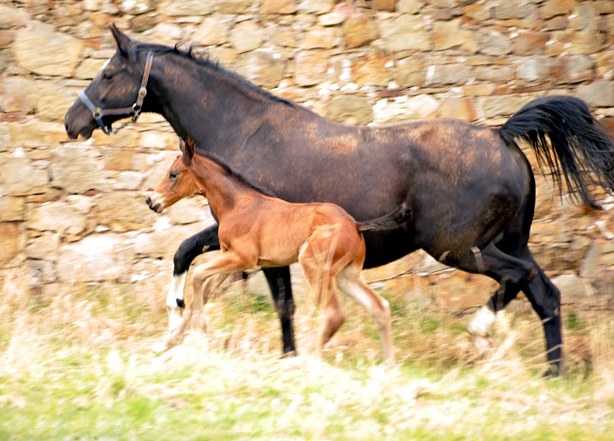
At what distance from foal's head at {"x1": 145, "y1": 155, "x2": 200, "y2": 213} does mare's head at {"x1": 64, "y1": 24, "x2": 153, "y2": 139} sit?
0.65 meters

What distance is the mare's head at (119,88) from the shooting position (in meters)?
4.60

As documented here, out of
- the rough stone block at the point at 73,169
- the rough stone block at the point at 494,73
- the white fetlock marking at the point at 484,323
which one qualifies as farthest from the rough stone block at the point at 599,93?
the rough stone block at the point at 73,169

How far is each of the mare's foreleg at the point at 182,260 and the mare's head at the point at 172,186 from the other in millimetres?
324

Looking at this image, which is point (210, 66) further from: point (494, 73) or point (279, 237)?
point (494, 73)

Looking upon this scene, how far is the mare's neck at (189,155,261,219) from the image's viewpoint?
166 inches

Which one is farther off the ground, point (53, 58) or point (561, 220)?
point (53, 58)

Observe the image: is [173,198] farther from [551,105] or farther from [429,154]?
[551,105]

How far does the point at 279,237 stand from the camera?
4.03m

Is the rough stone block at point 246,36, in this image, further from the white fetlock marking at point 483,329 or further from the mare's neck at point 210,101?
the white fetlock marking at point 483,329

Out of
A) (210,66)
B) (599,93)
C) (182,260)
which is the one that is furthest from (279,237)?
(599,93)

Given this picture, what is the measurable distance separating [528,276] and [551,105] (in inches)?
44.5

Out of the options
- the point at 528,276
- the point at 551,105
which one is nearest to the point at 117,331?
the point at 528,276

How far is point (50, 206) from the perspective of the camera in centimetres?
631

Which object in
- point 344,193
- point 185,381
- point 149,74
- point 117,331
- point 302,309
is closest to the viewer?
point 185,381
